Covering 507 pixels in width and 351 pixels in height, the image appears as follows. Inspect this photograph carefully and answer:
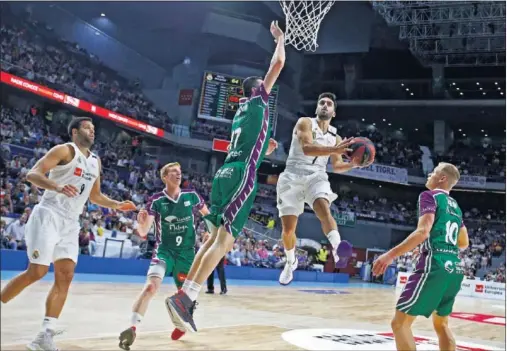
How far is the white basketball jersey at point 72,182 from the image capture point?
14.5ft

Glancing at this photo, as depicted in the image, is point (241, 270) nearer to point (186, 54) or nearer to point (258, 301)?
point (258, 301)

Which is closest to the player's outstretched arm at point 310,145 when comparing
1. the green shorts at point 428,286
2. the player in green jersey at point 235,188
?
the player in green jersey at point 235,188

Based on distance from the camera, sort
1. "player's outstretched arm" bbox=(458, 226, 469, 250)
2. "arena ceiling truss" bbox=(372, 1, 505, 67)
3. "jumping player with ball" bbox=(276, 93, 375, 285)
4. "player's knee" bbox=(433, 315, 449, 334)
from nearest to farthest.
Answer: "player's knee" bbox=(433, 315, 449, 334) → "player's outstretched arm" bbox=(458, 226, 469, 250) → "jumping player with ball" bbox=(276, 93, 375, 285) → "arena ceiling truss" bbox=(372, 1, 505, 67)

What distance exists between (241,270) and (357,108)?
17743mm

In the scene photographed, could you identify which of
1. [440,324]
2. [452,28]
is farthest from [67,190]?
[452,28]

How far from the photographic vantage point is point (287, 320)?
8.43 m

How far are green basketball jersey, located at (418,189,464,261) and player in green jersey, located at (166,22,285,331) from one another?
54.0 inches

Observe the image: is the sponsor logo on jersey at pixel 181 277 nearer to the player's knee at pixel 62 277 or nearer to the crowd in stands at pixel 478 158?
the player's knee at pixel 62 277

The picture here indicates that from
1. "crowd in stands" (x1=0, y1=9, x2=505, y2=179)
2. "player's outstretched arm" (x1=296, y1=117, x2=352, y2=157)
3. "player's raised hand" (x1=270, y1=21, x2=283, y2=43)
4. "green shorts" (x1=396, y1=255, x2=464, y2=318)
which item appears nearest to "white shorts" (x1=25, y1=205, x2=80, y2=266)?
"player's outstretched arm" (x1=296, y1=117, x2=352, y2=157)

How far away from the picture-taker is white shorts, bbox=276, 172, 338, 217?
5.26 m

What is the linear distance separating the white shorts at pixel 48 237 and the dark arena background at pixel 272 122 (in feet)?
12.5

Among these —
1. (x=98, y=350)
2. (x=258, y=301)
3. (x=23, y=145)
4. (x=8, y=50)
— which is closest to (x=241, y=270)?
(x=258, y=301)

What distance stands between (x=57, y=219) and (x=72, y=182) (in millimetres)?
328

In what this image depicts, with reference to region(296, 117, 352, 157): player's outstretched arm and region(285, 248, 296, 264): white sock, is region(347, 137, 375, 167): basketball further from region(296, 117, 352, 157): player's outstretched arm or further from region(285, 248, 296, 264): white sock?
region(285, 248, 296, 264): white sock
